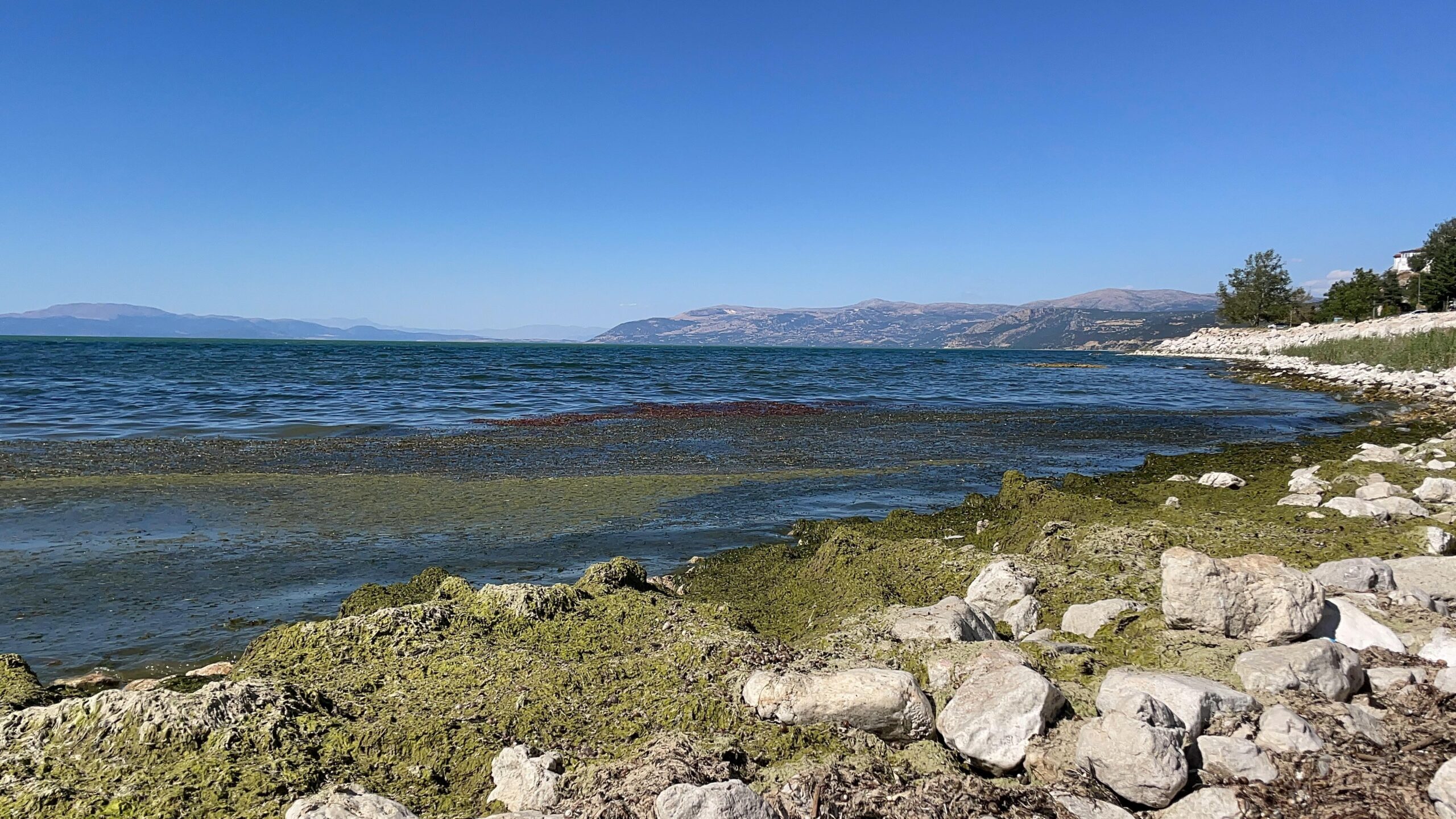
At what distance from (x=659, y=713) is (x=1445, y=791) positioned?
2.91m

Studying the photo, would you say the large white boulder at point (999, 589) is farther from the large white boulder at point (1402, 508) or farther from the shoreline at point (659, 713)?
the large white boulder at point (1402, 508)

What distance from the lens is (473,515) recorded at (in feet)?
31.9

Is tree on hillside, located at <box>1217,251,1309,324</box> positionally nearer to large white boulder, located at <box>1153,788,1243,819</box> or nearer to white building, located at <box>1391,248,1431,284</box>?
white building, located at <box>1391,248,1431,284</box>

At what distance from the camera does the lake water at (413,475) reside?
22.0ft

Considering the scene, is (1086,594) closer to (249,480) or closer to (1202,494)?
(1202,494)

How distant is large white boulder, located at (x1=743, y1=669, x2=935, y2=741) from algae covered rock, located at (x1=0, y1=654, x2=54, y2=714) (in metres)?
3.32

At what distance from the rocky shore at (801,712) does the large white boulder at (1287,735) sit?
0.02 metres

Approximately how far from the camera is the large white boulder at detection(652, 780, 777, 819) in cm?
255

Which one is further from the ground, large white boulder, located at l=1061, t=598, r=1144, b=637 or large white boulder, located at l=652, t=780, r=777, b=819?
large white boulder, located at l=652, t=780, r=777, b=819

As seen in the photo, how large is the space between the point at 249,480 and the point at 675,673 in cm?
1088

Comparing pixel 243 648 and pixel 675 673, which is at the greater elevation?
pixel 675 673

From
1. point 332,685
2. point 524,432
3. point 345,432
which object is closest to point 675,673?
point 332,685

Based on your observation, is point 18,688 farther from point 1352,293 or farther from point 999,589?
point 1352,293

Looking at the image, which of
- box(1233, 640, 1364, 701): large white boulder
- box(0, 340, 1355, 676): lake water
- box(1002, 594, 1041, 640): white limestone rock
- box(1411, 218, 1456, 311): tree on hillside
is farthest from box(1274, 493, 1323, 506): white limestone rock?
box(1411, 218, 1456, 311): tree on hillside
